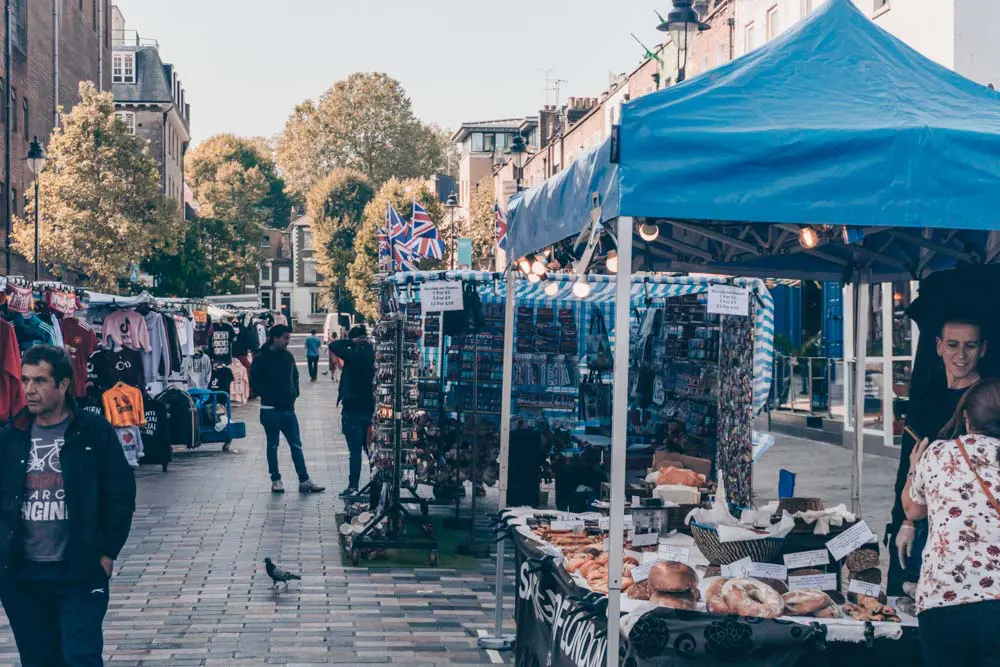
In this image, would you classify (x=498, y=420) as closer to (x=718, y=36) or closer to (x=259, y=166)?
(x=718, y=36)

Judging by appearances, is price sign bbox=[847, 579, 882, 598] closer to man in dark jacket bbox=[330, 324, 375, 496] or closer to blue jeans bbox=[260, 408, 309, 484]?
man in dark jacket bbox=[330, 324, 375, 496]

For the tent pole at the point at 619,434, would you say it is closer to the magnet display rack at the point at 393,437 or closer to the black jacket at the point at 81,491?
the black jacket at the point at 81,491

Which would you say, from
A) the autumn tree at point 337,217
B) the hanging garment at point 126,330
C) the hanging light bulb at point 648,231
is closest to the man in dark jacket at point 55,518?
the hanging light bulb at point 648,231

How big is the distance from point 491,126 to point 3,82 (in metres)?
50.3

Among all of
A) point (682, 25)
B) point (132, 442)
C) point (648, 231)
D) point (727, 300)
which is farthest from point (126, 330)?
point (648, 231)

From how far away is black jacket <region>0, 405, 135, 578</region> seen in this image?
4.98 m

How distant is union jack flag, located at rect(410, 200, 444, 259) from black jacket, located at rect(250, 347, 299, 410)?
9.77 metres

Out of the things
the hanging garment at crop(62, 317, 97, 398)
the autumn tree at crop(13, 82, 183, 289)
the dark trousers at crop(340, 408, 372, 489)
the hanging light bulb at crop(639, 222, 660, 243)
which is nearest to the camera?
the hanging light bulb at crop(639, 222, 660, 243)

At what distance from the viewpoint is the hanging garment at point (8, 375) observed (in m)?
10.2

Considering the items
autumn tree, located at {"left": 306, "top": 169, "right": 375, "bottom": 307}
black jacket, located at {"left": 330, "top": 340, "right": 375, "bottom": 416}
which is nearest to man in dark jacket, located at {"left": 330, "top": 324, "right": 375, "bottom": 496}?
black jacket, located at {"left": 330, "top": 340, "right": 375, "bottom": 416}

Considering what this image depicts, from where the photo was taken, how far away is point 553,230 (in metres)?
6.71

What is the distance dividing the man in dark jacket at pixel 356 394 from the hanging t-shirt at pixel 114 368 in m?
3.41

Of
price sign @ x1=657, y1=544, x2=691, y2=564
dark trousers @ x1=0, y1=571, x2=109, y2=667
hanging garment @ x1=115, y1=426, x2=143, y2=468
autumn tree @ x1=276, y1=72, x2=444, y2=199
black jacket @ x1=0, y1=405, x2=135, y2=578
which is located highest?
autumn tree @ x1=276, y1=72, x2=444, y2=199

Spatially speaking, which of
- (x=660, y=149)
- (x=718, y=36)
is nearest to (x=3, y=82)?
(x=718, y=36)
